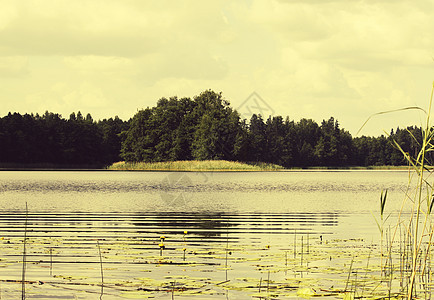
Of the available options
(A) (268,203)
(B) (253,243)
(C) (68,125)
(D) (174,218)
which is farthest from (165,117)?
(B) (253,243)

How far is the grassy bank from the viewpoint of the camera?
110188 mm

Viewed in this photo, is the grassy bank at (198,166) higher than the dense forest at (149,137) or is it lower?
lower

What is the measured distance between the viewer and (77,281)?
39.6ft

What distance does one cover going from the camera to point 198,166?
114875 millimetres

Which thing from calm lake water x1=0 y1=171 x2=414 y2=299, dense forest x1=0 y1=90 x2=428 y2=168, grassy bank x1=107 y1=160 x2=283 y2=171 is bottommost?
calm lake water x1=0 y1=171 x2=414 y2=299

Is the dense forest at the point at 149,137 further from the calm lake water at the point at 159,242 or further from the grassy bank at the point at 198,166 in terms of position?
the calm lake water at the point at 159,242

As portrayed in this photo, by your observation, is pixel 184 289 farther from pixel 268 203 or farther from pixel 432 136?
pixel 268 203

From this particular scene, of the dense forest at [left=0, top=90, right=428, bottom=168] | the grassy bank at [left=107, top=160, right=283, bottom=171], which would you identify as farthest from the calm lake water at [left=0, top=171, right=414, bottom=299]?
the dense forest at [left=0, top=90, right=428, bottom=168]

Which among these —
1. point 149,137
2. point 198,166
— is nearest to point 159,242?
point 198,166

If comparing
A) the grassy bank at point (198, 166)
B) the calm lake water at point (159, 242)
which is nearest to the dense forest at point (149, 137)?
the grassy bank at point (198, 166)

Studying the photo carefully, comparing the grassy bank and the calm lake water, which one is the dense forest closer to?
the grassy bank

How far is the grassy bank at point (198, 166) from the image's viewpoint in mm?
110188

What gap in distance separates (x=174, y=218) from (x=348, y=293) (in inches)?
712

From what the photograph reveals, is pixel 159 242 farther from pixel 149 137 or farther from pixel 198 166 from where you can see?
pixel 149 137
